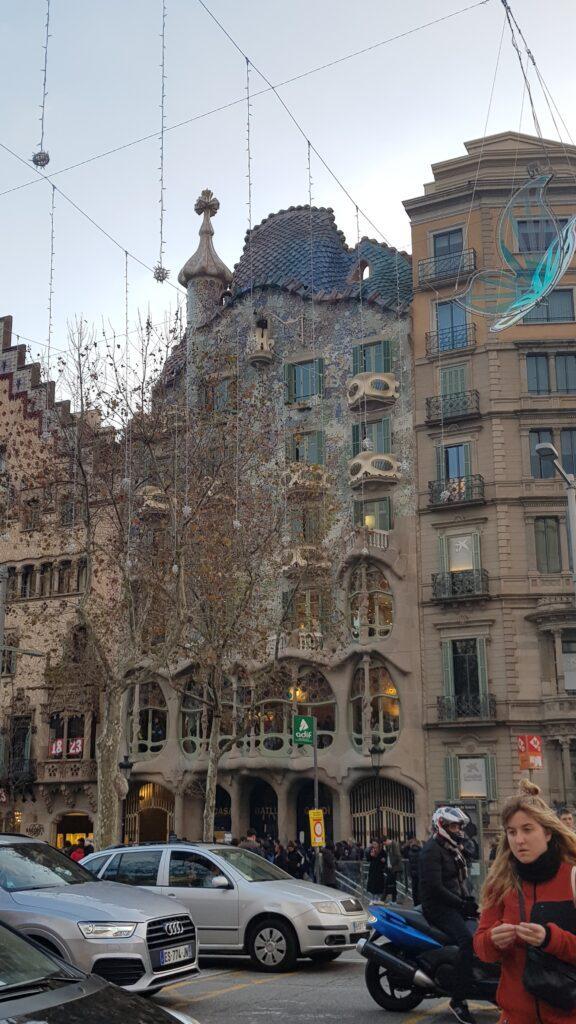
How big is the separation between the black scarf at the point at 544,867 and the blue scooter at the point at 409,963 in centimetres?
421

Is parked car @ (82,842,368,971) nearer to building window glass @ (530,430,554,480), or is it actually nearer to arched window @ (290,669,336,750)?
arched window @ (290,669,336,750)

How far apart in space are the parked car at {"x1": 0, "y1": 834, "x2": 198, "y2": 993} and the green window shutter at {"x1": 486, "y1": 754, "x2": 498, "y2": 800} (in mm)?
23813

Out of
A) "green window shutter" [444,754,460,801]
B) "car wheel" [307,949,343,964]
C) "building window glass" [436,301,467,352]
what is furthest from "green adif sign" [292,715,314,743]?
"building window glass" [436,301,467,352]

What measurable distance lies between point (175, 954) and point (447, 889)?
9.91ft

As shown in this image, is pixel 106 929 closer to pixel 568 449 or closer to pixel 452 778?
pixel 452 778

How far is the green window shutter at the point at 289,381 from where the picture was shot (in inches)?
1570

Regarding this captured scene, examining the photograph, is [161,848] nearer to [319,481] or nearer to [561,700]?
[561,700]

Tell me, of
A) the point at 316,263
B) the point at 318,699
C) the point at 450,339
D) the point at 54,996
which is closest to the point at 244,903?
the point at 54,996

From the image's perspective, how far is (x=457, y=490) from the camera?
35844mm

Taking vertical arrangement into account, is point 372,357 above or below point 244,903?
above

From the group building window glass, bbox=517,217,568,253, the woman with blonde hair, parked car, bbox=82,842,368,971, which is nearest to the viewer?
the woman with blonde hair

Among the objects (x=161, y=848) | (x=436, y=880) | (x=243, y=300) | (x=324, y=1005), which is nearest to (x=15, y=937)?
(x=436, y=880)

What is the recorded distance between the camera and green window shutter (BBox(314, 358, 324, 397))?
129ft

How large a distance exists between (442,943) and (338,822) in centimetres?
2676
